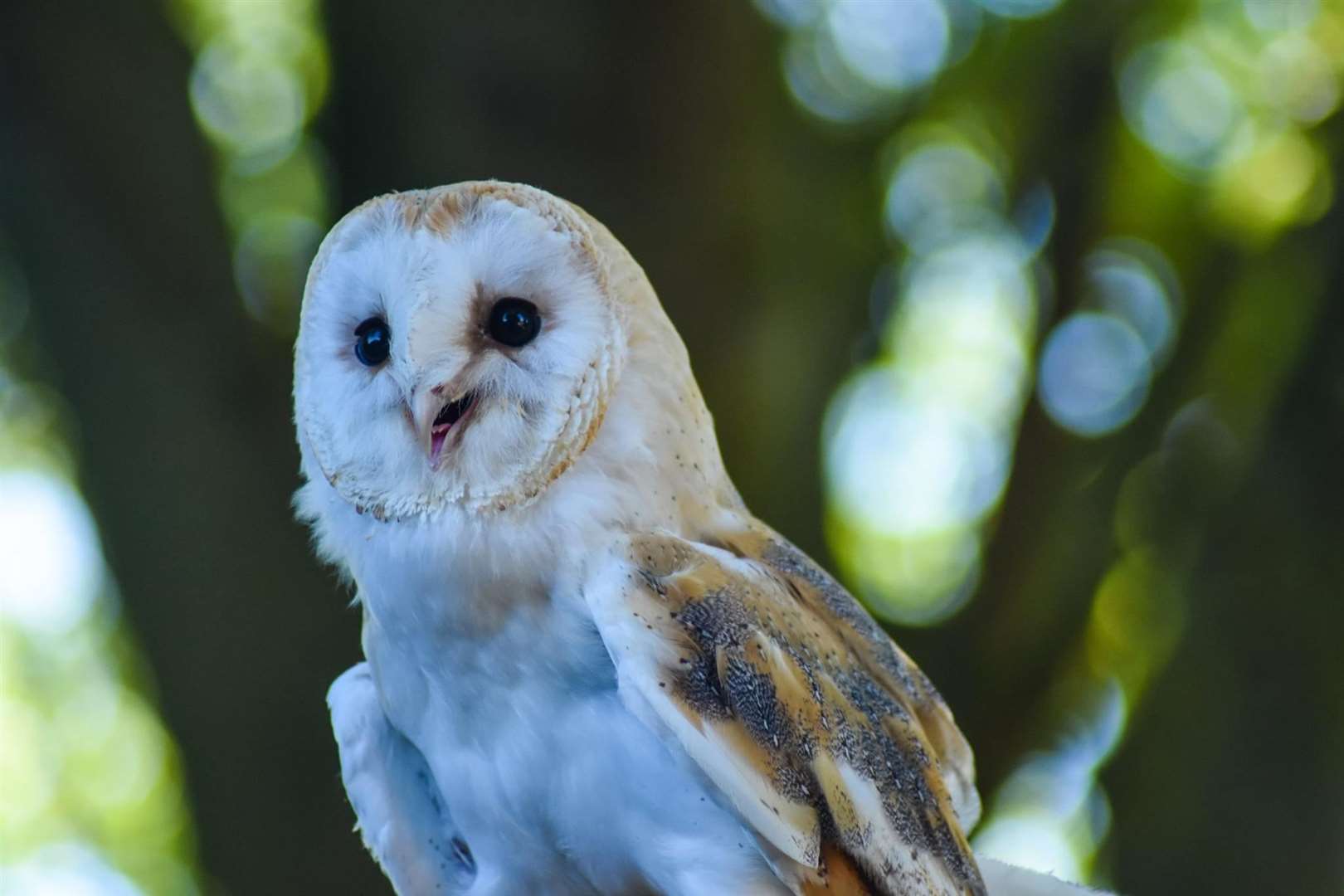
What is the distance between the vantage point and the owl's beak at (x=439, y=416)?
974 millimetres

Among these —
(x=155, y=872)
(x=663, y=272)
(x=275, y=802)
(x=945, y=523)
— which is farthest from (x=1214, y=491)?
(x=155, y=872)

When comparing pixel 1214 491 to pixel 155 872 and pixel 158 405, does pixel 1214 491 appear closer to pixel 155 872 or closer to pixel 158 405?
pixel 158 405

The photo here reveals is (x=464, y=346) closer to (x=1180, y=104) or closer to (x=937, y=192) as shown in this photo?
(x=937, y=192)

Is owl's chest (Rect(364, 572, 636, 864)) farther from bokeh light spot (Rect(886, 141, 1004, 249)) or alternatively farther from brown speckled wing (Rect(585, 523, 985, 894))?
bokeh light spot (Rect(886, 141, 1004, 249))

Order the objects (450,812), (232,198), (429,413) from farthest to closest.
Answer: (232,198)
(450,812)
(429,413)

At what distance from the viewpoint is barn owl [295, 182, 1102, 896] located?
3.17 ft

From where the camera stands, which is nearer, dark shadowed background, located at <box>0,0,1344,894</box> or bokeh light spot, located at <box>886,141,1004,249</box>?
dark shadowed background, located at <box>0,0,1344,894</box>

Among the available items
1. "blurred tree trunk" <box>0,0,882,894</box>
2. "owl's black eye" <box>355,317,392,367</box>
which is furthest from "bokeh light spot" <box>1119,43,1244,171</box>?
"owl's black eye" <box>355,317,392,367</box>

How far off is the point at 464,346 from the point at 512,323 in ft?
0.15

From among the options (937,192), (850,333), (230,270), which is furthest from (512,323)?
(937,192)

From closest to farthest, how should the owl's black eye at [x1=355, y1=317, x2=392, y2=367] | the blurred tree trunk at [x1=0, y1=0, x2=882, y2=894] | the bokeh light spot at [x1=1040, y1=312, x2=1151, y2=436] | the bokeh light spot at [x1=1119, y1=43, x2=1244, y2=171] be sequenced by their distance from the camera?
the owl's black eye at [x1=355, y1=317, x2=392, y2=367]
the blurred tree trunk at [x1=0, y1=0, x2=882, y2=894]
the bokeh light spot at [x1=1040, y1=312, x2=1151, y2=436]
the bokeh light spot at [x1=1119, y1=43, x2=1244, y2=171]

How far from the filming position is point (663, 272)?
213 cm

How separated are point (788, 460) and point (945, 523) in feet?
1.82

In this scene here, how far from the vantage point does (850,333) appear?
2.77 meters
